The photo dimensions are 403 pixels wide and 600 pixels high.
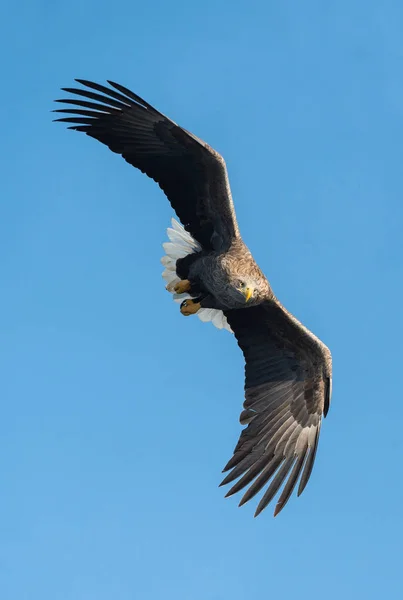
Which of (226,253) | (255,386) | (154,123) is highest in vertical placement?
(154,123)

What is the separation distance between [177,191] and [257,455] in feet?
8.54

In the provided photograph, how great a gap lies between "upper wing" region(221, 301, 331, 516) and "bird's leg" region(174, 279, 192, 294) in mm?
566

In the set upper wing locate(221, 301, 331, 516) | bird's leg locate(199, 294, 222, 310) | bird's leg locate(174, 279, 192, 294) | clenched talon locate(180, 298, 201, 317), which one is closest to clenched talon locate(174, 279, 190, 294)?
bird's leg locate(174, 279, 192, 294)

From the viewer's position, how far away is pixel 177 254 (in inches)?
440

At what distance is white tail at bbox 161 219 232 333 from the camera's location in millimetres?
11031

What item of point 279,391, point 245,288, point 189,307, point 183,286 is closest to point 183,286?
point 183,286

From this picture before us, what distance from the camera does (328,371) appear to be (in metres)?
10.9

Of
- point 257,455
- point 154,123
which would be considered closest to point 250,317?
point 257,455

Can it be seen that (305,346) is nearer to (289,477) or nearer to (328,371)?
(328,371)

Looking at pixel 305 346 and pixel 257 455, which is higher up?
pixel 305 346

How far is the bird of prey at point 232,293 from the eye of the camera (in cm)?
1009

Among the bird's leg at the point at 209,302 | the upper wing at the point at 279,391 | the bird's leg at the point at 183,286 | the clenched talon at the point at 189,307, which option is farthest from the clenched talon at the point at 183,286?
the upper wing at the point at 279,391

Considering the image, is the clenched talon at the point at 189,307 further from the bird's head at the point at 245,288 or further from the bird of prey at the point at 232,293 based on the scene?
the bird's head at the point at 245,288

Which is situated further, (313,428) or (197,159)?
(313,428)
